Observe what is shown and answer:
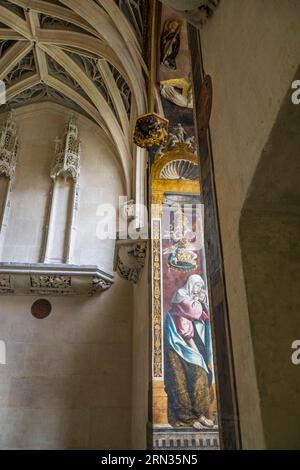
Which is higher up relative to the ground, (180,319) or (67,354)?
(67,354)

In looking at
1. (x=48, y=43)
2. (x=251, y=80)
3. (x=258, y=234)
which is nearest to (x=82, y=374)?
(x=258, y=234)

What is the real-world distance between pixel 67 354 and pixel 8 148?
5.36 m

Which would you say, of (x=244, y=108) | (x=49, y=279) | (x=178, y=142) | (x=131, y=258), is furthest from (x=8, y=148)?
(x=244, y=108)

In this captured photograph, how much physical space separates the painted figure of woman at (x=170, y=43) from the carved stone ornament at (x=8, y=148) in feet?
16.4

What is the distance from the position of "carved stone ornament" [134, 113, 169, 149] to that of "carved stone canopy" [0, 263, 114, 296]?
328 cm

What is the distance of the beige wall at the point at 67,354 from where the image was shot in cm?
703

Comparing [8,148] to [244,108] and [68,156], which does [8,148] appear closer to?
[68,156]

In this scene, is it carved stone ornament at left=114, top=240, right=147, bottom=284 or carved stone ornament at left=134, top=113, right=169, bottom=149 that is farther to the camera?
carved stone ornament at left=114, top=240, right=147, bottom=284

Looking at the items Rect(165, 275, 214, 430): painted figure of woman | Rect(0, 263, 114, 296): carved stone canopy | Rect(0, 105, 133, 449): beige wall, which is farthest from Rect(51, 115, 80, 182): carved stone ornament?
Rect(165, 275, 214, 430): painted figure of woman

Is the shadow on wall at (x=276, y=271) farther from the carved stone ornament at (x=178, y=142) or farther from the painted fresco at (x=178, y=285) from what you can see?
the carved stone ornament at (x=178, y=142)

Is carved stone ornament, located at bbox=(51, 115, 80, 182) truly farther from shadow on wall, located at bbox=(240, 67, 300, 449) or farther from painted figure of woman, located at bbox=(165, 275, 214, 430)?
shadow on wall, located at bbox=(240, 67, 300, 449)

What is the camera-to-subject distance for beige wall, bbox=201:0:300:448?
1.71 metres

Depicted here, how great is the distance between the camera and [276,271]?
2.06 metres

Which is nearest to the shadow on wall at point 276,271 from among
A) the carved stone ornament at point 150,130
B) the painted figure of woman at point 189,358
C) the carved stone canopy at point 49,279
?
the painted figure of woman at point 189,358
